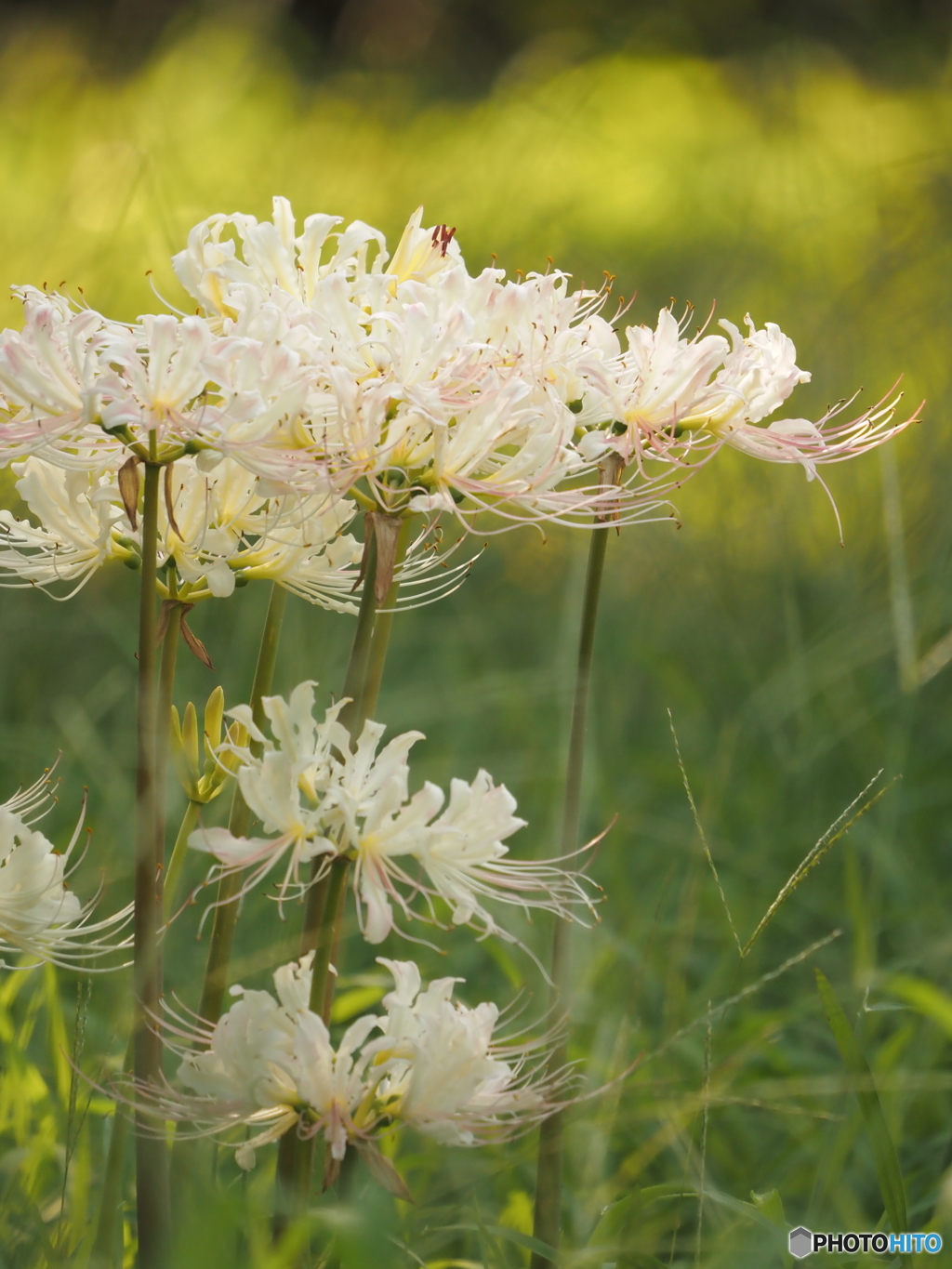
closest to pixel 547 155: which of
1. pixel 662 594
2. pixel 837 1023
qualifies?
pixel 662 594

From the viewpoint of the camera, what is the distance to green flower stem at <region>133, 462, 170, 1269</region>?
0.74 m

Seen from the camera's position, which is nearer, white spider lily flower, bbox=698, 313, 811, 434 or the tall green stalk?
the tall green stalk

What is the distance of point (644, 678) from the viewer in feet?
8.41

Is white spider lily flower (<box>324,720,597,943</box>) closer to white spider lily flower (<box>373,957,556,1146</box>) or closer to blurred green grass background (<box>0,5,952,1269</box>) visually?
white spider lily flower (<box>373,957,556,1146</box>)

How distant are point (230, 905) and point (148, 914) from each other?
13cm

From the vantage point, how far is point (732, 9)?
540 centimetres

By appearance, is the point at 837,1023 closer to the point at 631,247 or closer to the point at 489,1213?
the point at 489,1213

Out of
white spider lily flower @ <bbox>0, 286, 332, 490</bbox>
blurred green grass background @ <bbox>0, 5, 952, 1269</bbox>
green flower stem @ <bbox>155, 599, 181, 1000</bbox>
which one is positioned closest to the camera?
white spider lily flower @ <bbox>0, 286, 332, 490</bbox>

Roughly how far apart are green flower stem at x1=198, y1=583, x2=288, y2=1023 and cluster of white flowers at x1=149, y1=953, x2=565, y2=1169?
0.26 feet

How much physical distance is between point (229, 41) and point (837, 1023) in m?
2.88

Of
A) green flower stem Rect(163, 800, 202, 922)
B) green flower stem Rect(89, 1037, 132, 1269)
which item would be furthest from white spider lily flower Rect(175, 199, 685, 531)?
green flower stem Rect(89, 1037, 132, 1269)

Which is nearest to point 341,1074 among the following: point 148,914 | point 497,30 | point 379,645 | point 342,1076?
point 342,1076

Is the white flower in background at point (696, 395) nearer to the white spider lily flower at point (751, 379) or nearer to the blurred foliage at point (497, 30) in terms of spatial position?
the white spider lily flower at point (751, 379)

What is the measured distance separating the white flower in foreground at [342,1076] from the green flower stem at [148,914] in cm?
2
